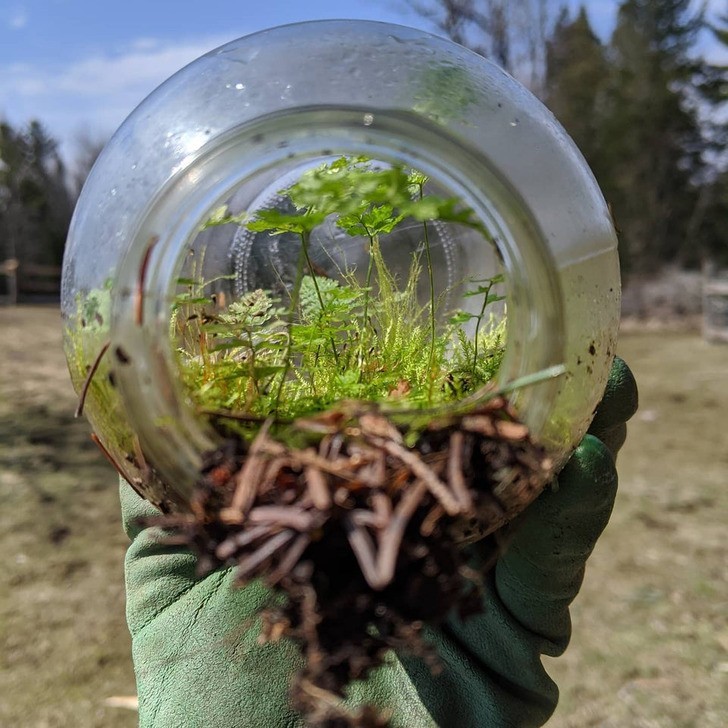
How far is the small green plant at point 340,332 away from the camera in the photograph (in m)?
0.81

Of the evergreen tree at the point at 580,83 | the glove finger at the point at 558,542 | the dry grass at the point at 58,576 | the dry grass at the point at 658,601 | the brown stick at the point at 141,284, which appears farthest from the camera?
the evergreen tree at the point at 580,83

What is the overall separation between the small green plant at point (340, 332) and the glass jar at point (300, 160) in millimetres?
45

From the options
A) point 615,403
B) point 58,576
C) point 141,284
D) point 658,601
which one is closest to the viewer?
point 141,284

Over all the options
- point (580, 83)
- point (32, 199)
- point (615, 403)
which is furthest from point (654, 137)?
point (615, 403)

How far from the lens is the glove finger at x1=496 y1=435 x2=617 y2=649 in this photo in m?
1.05

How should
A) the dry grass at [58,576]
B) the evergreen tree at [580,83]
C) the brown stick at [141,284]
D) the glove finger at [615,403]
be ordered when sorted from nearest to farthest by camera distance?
1. the brown stick at [141,284]
2. the glove finger at [615,403]
3. the dry grass at [58,576]
4. the evergreen tree at [580,83]

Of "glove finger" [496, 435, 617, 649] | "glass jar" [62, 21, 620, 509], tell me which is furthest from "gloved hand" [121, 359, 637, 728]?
"glass jar" [62, 21, 620, 509]

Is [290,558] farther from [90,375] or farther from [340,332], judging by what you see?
[340,332]

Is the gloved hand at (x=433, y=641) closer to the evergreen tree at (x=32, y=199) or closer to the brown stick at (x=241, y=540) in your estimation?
the brown stick at (x=241, y=540)

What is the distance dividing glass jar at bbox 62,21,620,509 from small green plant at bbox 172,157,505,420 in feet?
0.15

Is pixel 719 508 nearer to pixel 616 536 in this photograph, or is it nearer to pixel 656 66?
pixel 616 536

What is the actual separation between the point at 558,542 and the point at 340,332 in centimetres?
44

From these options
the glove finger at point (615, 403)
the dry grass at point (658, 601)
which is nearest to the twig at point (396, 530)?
the glove finger at point (615, 403)

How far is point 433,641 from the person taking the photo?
1245 millimetres
